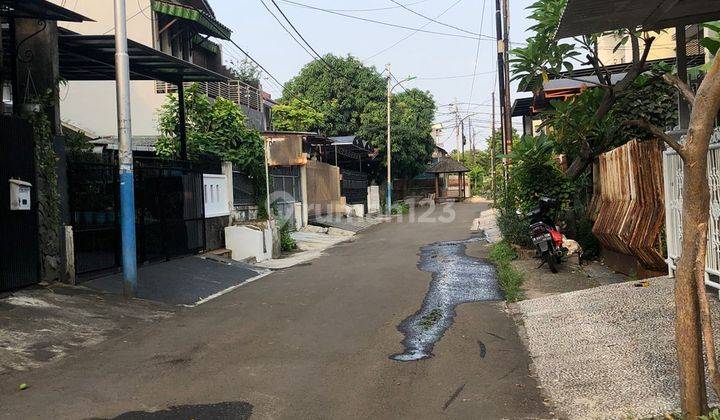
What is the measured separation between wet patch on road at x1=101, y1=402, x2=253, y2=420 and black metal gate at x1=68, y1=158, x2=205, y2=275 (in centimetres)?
656

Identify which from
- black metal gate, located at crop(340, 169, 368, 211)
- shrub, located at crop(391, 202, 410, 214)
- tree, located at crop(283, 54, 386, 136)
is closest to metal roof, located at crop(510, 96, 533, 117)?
black metal gate, located at crop(340, 169, 368, 211)

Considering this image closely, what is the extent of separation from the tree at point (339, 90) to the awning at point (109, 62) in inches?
1079

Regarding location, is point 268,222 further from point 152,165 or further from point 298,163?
point 298,163

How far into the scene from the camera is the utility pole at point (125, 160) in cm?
1033

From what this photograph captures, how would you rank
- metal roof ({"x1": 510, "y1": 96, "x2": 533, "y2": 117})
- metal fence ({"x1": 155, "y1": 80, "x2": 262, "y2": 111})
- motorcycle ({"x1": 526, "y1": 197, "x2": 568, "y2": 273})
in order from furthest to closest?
metal roof ({"x1": 510, "y1": 96, "x2": 533, "y2": 117}) → metal fence ({"x1": 155, "y1": 80, "x2": 262, "y2": 111}) → motorcycle ({"x1": 526, "y1": 197, "x2": 568, "y2": 273})

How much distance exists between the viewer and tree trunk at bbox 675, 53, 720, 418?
3793 mm

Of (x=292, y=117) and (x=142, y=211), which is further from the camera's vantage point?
(x=292, y=117)

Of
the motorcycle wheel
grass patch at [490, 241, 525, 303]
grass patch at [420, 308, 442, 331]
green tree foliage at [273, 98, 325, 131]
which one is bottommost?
grass patch at [420, 308, 442, 331]

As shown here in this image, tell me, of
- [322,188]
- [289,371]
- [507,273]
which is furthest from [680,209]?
[322,188]

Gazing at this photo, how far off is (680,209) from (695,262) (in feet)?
14.7

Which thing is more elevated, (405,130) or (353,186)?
(405,130)

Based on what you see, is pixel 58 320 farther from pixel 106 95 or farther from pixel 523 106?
pixel 523 106

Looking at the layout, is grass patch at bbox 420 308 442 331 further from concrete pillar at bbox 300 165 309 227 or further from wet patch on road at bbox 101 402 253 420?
concrete pillar at bbox 300 165 309 227

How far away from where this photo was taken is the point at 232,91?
28.0 metres
